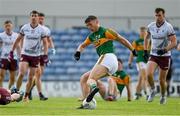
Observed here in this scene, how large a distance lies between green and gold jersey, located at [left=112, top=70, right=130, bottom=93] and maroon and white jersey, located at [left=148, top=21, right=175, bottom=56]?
2.56 m

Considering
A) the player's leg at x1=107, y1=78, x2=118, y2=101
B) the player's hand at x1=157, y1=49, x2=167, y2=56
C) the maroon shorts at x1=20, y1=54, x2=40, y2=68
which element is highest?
the player's hand at x1=157, y1=49, x2=167, y2=56

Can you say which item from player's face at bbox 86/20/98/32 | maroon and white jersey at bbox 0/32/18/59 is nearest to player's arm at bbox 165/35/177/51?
player's face at bbox 86/20/98/32

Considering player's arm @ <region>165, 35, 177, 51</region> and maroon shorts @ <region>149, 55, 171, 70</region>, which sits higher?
player's arm @ <region>165, 35, 177, 51</region>

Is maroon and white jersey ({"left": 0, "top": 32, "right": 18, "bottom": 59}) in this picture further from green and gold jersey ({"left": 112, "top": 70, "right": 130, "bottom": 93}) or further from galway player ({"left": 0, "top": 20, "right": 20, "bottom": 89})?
green and gold jersey ({"left": 112, "top": 70, "right": 130, "bottom": 93})

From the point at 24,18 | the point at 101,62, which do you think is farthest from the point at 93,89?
the point at 24,18

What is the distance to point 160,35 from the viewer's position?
65.8 ft

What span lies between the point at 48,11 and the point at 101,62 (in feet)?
60.0

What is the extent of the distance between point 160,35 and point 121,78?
3211 millimetres

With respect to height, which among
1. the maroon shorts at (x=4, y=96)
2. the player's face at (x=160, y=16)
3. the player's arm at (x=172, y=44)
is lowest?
the maroon shorts at (x=4, y=96)

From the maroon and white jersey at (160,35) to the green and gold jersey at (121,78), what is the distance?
256 centimetres

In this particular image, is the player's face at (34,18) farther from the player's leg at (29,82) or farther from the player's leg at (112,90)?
the player's leg at (112,90)

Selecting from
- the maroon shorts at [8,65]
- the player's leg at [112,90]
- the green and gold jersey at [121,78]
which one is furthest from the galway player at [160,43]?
the maroon shorts at [8,65]

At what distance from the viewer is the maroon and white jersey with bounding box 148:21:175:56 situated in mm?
19984

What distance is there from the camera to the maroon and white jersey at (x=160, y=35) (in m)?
20.0
